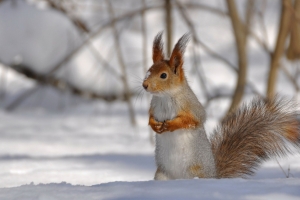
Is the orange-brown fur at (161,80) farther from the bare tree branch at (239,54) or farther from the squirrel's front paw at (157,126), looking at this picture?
the bare tree branch at (239,54)

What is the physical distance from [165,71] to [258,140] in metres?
0.60

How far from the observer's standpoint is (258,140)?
286 centimetres

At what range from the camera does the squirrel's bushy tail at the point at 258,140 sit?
2.82m

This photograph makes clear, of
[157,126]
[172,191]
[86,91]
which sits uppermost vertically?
[86,91]

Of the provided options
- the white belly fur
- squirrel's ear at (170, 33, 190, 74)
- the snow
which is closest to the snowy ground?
the snow

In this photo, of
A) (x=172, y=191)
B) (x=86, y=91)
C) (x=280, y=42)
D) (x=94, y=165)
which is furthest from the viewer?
(x=86, y=91)

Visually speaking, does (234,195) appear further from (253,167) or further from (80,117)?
(80,117)

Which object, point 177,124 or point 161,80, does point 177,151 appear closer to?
point 177,124

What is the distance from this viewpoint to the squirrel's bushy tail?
282 centimetres

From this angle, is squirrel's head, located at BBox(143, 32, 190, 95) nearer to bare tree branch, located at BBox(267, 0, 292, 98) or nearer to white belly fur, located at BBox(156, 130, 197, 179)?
white belly fur, located at BBox(156, 130, 197, 179)

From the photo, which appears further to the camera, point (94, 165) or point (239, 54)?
point (239, 54)

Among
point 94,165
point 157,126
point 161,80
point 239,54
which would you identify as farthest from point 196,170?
point 239,54

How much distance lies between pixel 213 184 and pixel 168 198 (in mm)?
207

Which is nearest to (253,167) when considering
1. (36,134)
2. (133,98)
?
(36,134)
